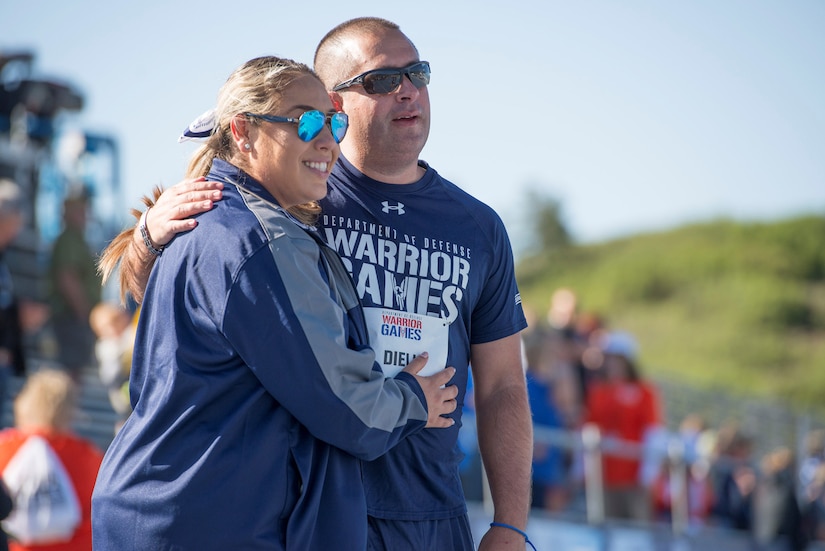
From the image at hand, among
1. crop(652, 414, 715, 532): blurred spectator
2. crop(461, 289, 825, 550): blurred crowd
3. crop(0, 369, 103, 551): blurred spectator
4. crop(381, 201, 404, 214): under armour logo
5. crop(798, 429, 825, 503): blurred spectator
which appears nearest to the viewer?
crop(381, 201, 404, 214): under armour logo

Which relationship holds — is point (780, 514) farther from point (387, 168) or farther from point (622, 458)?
point (387, 168)

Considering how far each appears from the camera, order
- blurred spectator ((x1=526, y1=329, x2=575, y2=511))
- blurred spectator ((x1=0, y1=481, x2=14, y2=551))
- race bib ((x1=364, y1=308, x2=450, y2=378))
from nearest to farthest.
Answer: race bib ((x1=364, y1=308, x2=450, y2=378)) < blurred spectator ((x1=0, y1=481, x2=14, y2=551)) < blurred spectator ((x1=526, y1=329, x2=575, y2=511))

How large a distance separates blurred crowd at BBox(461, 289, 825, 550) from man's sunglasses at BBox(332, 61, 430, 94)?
404 centimetres

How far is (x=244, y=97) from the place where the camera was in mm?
2748

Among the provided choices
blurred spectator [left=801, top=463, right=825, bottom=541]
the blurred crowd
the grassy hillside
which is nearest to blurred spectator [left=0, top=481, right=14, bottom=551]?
the blurred crowd

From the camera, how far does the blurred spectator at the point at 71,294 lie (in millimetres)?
8172

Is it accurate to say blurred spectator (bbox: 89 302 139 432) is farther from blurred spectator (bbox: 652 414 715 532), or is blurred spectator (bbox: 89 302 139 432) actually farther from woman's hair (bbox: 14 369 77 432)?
blurred spectator (bbox: 652 414 715 532)

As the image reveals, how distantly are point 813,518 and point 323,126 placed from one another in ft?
38.2

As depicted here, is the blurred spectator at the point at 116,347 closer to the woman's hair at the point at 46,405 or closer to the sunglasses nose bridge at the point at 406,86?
the woman's hair at the point at 46,405

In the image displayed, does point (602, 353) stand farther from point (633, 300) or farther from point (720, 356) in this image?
point (633, 300)

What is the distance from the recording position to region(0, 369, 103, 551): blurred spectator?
5.24 m

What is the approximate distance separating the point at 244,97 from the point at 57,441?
3172 millimetres

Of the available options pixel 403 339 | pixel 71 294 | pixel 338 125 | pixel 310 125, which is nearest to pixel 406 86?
pixel 338 125

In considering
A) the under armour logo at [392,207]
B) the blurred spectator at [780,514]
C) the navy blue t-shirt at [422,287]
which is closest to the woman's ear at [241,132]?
the navy blue t-shirt at [422,287]
